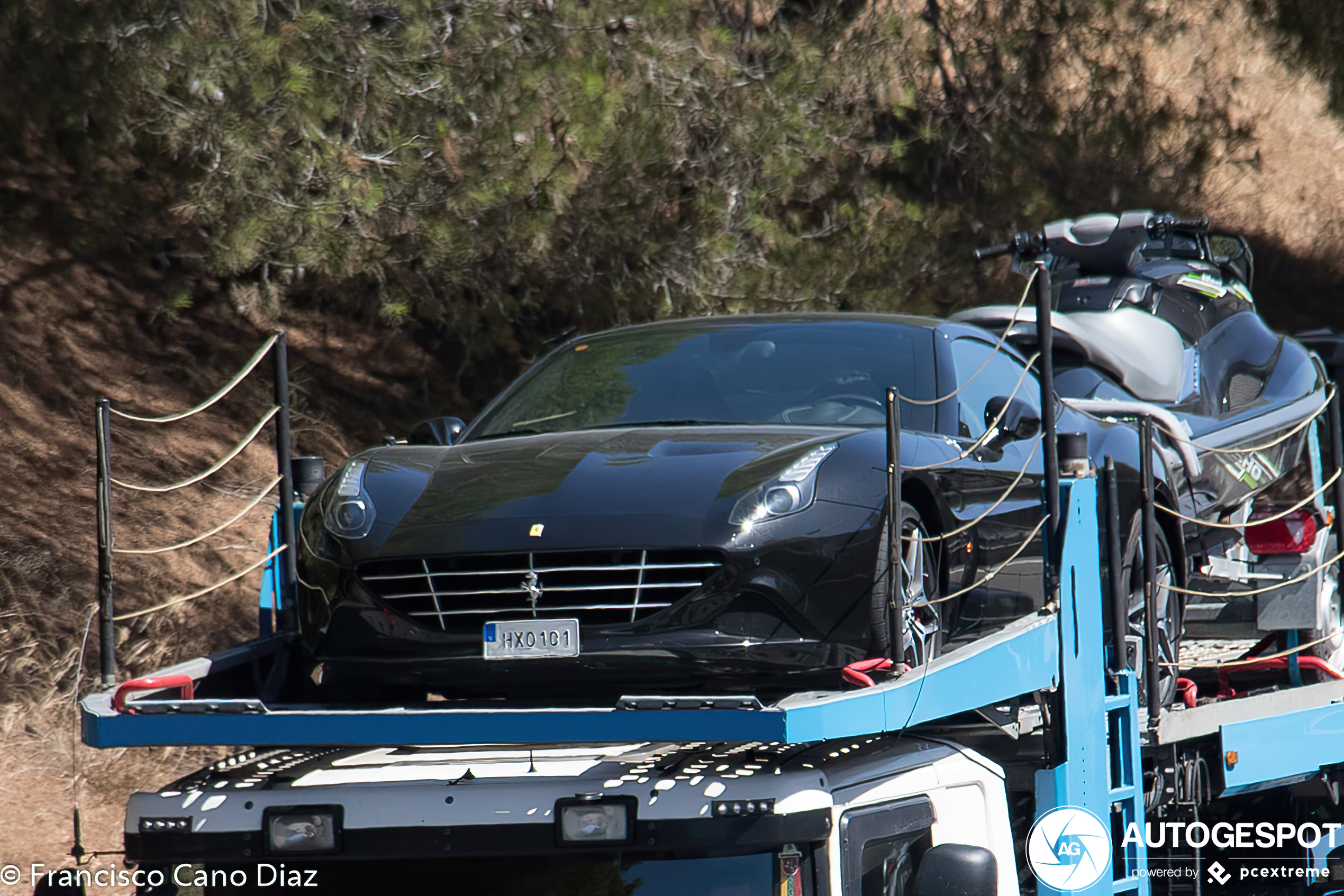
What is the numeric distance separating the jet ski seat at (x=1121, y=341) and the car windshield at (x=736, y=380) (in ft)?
5.32

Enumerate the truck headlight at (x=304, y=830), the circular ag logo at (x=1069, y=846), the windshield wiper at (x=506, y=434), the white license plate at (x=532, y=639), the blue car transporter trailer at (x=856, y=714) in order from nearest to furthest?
1. the blue car transporter trailer at (x=856, y=714)
2. the truck headlight at (x=304, y=830)
3. the white license plate at (x=532, y=639)
4. the circular ag logo at (x=1069, y=846)
5. the windshield wiper at (x=506, y=434)

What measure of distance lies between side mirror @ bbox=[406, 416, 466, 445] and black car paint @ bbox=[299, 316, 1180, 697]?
0.50 meters

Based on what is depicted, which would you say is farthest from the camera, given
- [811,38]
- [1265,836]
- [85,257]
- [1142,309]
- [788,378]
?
[811,38]

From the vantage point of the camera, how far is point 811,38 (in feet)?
43.1

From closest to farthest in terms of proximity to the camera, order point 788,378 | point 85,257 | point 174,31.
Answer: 1. point 788,378
2. point 174,31
3. point 85,257

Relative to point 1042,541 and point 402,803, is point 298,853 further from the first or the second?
point 1042,541

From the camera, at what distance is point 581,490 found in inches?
190

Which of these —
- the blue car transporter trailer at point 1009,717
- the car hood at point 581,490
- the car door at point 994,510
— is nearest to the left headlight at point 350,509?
the car hood at point 581,490

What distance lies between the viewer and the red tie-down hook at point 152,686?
181 inches

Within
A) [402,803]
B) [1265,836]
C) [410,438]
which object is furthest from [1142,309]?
[402,803]

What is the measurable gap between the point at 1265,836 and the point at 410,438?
3.92m

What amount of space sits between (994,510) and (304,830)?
2577mm

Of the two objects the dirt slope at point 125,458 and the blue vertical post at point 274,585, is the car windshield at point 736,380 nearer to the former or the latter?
the blue vertical post at point 274,585

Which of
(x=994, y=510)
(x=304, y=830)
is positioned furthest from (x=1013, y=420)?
(x=304, y=830)
